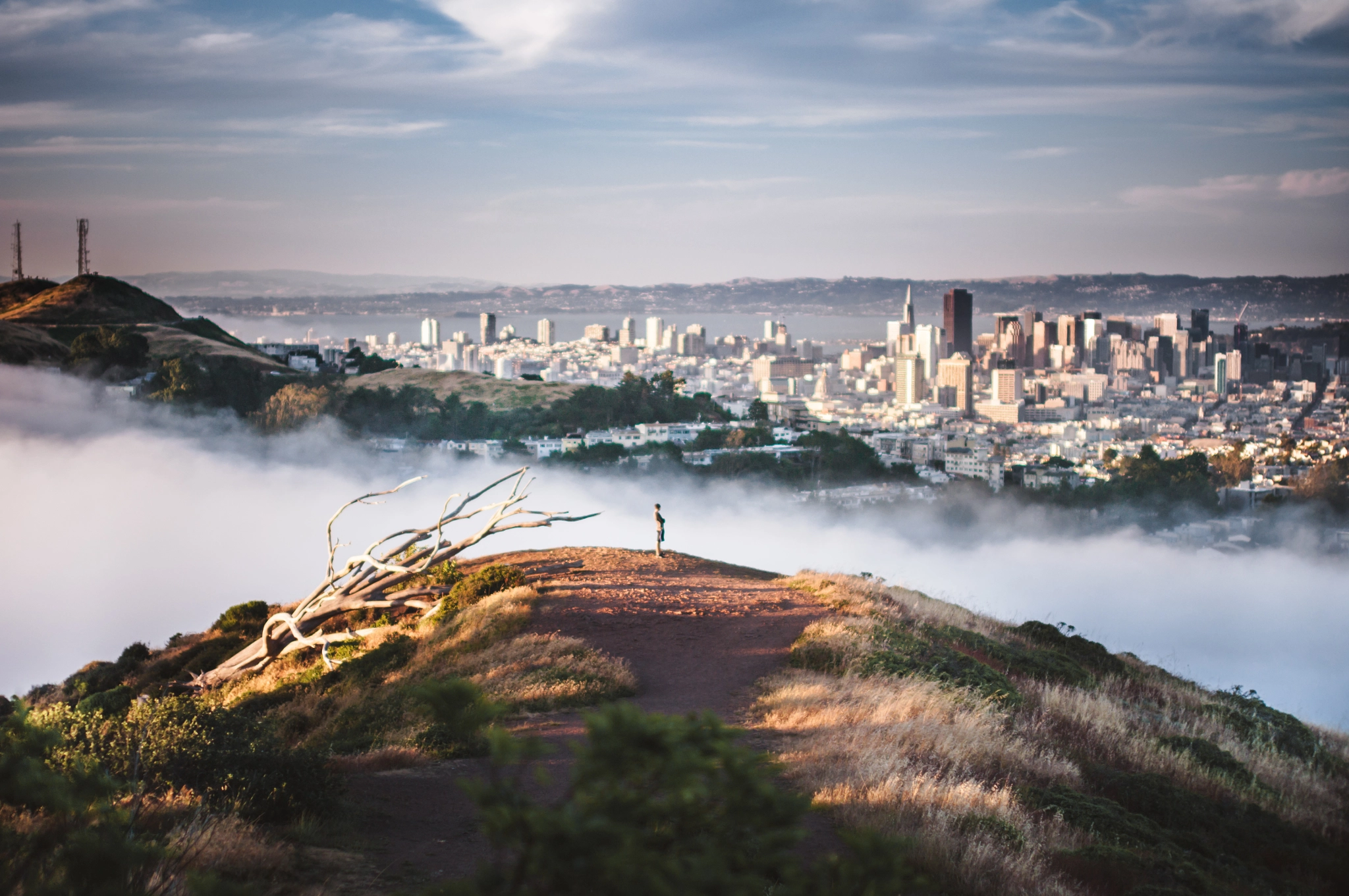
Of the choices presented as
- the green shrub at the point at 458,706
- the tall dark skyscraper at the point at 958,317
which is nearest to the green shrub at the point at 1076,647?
the green shrub at the point at 458,706

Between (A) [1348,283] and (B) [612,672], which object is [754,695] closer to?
(B) [612,672]

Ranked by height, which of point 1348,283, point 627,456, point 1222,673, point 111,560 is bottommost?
point 1222,673

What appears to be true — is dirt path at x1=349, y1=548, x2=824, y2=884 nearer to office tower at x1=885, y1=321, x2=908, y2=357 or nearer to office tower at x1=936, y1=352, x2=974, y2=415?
office tower at x1=936, y1=352, x2=974, y2=415

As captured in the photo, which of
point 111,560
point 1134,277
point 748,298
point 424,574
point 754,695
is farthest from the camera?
point 748,298

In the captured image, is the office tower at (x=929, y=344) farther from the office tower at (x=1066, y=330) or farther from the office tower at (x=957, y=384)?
the office tower at (x=1066, y=330)

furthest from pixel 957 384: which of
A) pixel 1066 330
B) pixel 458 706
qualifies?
pixel 458 706

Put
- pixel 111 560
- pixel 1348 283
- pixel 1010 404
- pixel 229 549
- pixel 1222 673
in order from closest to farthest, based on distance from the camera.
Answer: pixel 1222 673, pixel 111 560, pixel 229 549, pixel 1348 283, pixel 1010 404

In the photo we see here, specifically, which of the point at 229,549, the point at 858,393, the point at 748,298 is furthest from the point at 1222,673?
the point at 748,298

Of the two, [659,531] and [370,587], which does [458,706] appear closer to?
[370,587]
